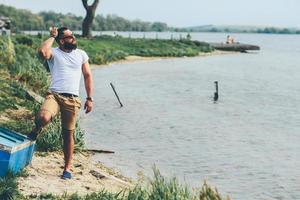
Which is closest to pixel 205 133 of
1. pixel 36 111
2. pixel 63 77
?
pixel 36 111

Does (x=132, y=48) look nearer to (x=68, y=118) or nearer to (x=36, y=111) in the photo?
(x=36, y=111)

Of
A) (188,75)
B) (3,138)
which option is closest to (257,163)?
(3,138)

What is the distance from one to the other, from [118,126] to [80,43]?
116 feet

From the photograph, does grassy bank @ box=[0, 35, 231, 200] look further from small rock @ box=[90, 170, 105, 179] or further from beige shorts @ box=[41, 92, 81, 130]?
beige shorts @ box=[41, 92, 81, 130]

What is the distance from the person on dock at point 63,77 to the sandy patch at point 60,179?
2.76 ft

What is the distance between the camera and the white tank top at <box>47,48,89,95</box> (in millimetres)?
8985

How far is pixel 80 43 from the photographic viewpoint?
5347 centimetres

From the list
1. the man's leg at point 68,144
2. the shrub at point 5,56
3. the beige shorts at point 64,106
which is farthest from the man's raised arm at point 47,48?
the shrub at point 5,56

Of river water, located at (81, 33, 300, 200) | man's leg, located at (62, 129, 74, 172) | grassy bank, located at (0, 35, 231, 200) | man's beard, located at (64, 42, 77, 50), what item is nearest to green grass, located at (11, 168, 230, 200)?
grassy bank, located at (0, 35, 231, 200)

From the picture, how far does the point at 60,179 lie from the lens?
31.7 feet

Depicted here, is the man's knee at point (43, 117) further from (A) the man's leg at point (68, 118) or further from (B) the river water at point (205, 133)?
(B) the river water at point (205, 133)

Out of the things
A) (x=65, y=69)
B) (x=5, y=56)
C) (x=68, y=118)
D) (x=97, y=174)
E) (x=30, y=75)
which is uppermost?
(x=65, y=69)

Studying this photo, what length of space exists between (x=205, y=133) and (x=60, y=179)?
31.6 ft

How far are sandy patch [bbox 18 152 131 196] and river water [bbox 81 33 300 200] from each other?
1.36m
